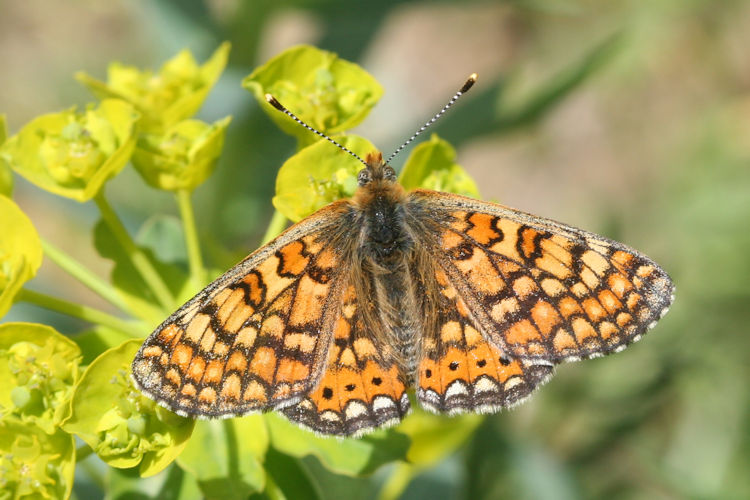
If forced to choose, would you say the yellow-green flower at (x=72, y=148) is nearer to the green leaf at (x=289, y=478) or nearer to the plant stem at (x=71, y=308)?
the plant stem at (x=71, y=308)

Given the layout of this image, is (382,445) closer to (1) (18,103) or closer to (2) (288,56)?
(2) (288,56)

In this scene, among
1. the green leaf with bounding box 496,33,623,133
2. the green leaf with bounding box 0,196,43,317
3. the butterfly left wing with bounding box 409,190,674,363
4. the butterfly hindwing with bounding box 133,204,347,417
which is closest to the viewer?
the butterfly hindwing with bounding box 133,204,347,417

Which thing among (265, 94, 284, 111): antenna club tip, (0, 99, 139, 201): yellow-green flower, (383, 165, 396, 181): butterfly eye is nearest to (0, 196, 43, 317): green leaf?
(0, 99, 139, 201): yellow-green flower

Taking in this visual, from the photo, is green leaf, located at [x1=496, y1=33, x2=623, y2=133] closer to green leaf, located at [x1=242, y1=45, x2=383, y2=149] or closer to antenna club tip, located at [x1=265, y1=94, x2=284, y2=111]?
green leaf, located at [x1=242, y1=45, x2=383, y2=149]

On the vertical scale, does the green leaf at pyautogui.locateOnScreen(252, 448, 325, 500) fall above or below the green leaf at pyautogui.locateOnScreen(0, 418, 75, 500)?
above

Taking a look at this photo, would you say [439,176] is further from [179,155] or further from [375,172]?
[179,155]

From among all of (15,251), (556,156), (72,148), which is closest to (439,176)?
(72,148)

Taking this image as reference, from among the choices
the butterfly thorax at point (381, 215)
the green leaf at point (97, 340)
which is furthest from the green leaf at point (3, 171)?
the butterfly thorax at point (381, 215)
